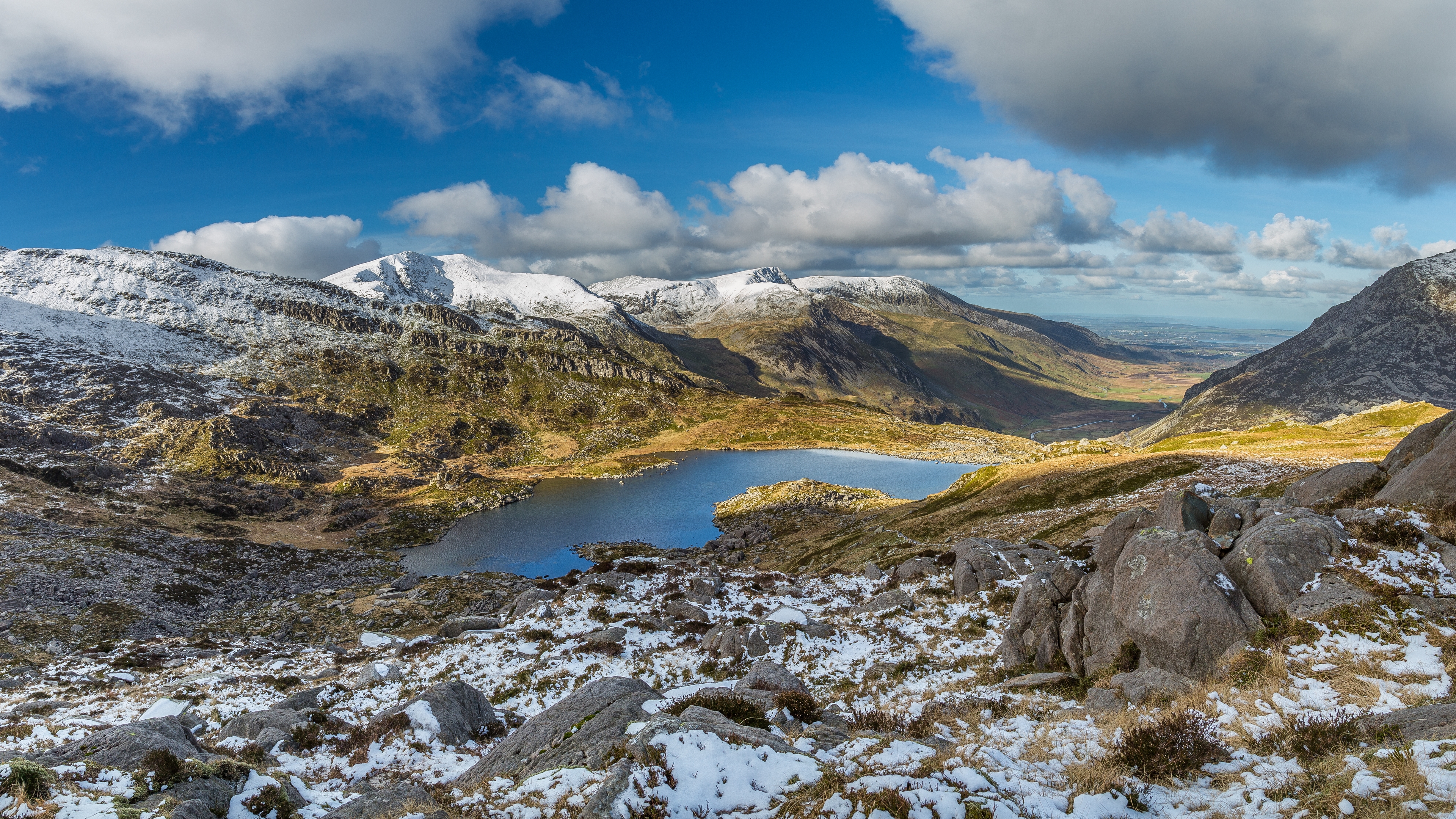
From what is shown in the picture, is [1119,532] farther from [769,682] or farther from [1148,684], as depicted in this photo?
[769,682]

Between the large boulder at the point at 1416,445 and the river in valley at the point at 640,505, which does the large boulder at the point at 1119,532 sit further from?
the river in valley at the point at 640,505

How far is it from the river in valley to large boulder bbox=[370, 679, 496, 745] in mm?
54575

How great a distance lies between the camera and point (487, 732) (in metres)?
20.4

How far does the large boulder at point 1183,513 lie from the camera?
2195 cm

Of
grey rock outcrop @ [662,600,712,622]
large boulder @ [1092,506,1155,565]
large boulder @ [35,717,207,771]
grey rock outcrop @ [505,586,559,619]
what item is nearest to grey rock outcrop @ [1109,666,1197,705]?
large boulder @ [1092,506,1155,565]

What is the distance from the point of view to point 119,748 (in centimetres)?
1323

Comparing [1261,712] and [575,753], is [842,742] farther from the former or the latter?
[1261,712]

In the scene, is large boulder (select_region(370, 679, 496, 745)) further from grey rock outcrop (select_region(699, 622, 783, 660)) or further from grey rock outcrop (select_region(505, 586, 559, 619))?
grey rock outcrop (select_region(505, 586, 559, 619))

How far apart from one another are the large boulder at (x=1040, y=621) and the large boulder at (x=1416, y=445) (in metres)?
11.9

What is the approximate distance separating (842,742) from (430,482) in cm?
16360

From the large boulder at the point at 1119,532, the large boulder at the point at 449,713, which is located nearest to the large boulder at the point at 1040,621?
the large boulder at the point at 1119,532

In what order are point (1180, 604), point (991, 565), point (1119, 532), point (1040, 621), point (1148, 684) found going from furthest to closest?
1. point (991, 565)
2. point (1119, 532)
3. point (1040, 621)
4. point (1180, 604)
5. point (1148, 684)

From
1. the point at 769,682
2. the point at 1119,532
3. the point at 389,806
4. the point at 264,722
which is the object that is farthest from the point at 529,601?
the point at 1119,532

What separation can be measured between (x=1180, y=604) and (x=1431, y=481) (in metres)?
10.7
